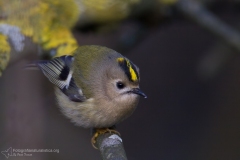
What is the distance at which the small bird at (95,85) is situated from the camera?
2.92 metres

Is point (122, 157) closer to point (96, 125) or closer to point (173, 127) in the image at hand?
point (96, 125)

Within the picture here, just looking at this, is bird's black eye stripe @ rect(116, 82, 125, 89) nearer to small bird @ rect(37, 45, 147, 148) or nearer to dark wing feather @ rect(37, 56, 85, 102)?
small bird @ rect(37, 45, 147, 148)

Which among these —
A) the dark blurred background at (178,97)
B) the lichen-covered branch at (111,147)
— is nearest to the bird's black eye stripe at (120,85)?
the lichen-covered branch at (111,147)

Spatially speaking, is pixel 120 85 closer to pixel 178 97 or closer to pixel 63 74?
pixel 63 74

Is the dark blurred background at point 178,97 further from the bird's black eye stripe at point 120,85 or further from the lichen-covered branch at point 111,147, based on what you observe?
the lichen-covered branch at point 111,147

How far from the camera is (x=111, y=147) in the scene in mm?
2330

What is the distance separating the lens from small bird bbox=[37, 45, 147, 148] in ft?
9.57

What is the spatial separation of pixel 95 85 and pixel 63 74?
0.75ft

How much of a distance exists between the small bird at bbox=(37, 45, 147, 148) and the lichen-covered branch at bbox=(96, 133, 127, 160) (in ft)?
0.97

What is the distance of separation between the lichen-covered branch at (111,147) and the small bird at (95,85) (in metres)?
0.29

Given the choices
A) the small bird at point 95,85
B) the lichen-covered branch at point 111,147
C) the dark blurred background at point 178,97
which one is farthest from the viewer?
the dark blurred background at point 178,97

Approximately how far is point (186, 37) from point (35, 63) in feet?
7.05

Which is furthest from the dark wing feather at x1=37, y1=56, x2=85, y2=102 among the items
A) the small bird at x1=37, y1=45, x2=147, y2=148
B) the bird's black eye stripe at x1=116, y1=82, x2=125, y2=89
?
the bird's black eye stripe at x1=116, y1=82, x2=125, y2=89

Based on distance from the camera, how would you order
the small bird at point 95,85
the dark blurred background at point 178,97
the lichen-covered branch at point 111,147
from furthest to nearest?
the dark blurred background at point 178,97 → the small bird at point 95,85 → the lichen-covered branch at point 111,147
